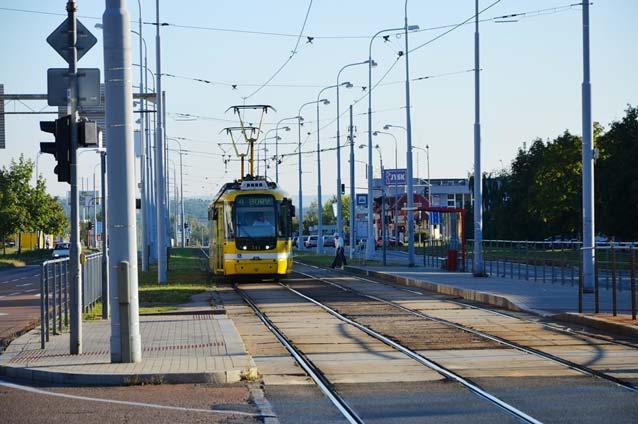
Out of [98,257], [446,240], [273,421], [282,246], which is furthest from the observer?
[446,240]

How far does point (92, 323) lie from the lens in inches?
892

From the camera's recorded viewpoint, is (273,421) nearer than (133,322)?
Yes

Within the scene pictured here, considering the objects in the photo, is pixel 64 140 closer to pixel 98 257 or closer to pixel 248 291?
pixel 98 257

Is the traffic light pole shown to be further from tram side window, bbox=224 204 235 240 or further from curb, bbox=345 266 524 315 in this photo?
tram side window, bbox=224 204 235 240

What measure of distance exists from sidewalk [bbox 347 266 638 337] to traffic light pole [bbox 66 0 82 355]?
→ 8.76 metres

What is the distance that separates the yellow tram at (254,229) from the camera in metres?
39.1

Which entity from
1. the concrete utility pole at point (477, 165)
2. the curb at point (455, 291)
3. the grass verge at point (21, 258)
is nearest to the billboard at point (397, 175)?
the grass verge at point (21, 258)

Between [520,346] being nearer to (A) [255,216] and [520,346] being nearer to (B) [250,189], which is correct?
(A) [255,216]

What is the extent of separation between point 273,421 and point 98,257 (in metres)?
18.7

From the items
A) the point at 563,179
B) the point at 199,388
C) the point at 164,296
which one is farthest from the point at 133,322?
the point at 563,179

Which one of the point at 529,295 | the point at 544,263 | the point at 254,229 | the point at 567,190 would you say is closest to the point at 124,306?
the point at 529,295

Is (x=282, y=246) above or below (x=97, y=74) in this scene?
below

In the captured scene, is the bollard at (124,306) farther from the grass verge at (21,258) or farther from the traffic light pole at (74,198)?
the grass verge at (21,258)

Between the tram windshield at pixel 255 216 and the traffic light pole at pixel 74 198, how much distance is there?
874 inches
